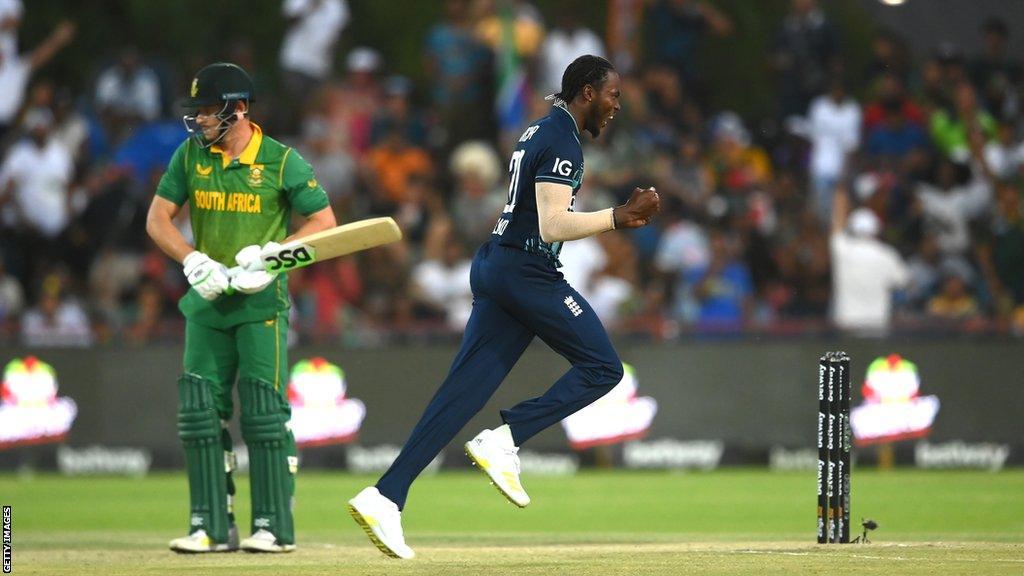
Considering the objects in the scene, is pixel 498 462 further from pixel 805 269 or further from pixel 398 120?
pixel 398 120

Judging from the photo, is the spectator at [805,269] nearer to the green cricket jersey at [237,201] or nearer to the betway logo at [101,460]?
the betway logo at [101,460]

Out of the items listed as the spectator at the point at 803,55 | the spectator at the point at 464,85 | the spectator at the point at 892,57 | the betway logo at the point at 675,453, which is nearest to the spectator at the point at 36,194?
the spectator at the point at 464,85

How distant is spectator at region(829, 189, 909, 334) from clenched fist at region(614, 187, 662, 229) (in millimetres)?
8140

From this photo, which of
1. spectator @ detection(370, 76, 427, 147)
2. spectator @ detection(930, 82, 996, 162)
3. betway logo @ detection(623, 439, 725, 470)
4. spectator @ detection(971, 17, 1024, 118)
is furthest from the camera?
spectator @ detection(370, 76, 427, 147)

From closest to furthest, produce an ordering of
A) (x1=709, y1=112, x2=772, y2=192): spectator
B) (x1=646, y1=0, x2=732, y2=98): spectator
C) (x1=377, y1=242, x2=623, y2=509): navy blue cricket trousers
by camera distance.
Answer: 1. (x1=377, y1=242, x2=623, y2=509): navy blue cricket trousers
2. (x1=709, y1=112, x2=772, y2=192): spectator
3. (x1=646, y1=0, x2=732, y2=98): spectator

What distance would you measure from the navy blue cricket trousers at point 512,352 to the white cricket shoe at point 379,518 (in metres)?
0.07

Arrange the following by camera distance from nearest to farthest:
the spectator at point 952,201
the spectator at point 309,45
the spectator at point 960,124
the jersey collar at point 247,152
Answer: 1. the jersey collar at point 247,152
2. the spectator at point 952,201
3. the spectator at point 960,124
4. the spectator at point 309,45

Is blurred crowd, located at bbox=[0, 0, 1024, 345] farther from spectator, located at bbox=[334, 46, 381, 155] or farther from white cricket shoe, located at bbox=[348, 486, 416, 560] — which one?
white cricket shoe, located at bbox=[348, 486, 416, 560]

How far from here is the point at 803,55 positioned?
18.0 meters

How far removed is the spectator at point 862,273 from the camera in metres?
15.6

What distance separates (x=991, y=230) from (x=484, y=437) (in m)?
9.53

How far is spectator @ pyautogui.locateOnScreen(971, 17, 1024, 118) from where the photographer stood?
57.0 ft

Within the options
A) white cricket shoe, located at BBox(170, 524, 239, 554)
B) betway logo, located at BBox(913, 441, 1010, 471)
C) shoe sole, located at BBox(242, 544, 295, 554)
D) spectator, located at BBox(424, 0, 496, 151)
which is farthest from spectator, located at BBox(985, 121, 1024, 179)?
white cricket shoe, located at BBox(170, 524, 239, 554)

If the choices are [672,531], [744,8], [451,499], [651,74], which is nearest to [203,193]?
[672,531]
